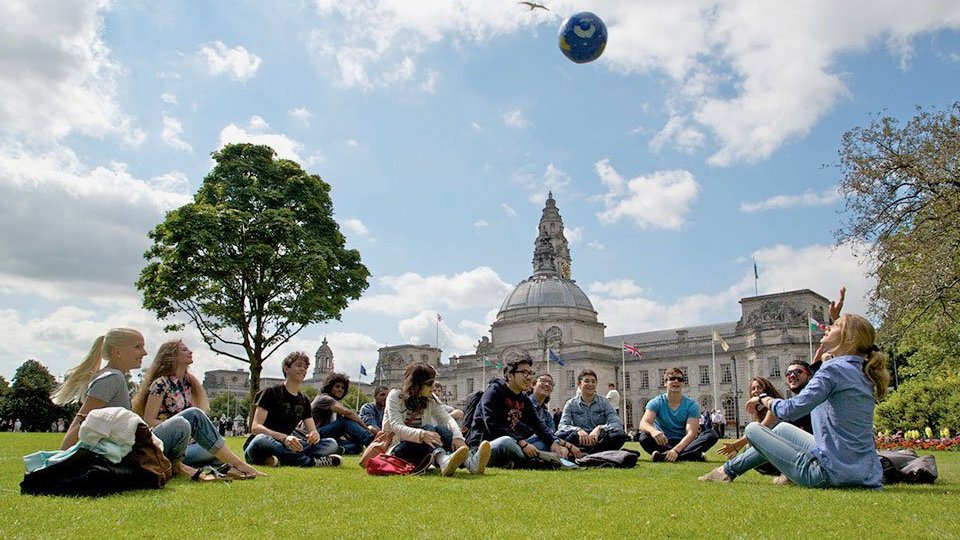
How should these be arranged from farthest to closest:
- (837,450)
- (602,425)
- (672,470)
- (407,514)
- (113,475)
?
(602,425)
(672,470)
(837,450)
(113,475)
(407,514)

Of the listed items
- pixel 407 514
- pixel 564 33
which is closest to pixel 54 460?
pixel 407 514

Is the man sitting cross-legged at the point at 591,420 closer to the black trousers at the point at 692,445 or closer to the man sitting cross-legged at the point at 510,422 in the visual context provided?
the black trousers at the point at 692,445

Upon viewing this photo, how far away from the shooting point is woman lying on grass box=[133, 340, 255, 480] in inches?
291

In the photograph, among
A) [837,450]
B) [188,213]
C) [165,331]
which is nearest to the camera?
[837,450]

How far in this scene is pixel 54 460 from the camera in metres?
5.93

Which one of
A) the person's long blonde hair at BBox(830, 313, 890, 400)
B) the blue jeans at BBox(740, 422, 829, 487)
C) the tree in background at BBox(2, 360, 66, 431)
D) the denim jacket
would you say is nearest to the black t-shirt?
the denim jacket

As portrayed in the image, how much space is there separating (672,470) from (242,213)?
821 inches

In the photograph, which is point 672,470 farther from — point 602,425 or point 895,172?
point 895,172

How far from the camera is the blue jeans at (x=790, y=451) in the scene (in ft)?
21.4

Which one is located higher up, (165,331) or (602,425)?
(165,331)

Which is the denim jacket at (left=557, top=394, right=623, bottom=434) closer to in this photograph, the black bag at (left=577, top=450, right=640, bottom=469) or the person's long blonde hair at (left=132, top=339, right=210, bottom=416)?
the black bag at (left=577, top=450, right=640, bottom=469)

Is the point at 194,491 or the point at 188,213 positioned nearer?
the point at 194,491

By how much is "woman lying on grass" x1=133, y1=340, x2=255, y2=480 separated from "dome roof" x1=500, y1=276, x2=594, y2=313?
75291 millimetres

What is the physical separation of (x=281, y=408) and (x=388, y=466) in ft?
7.72
